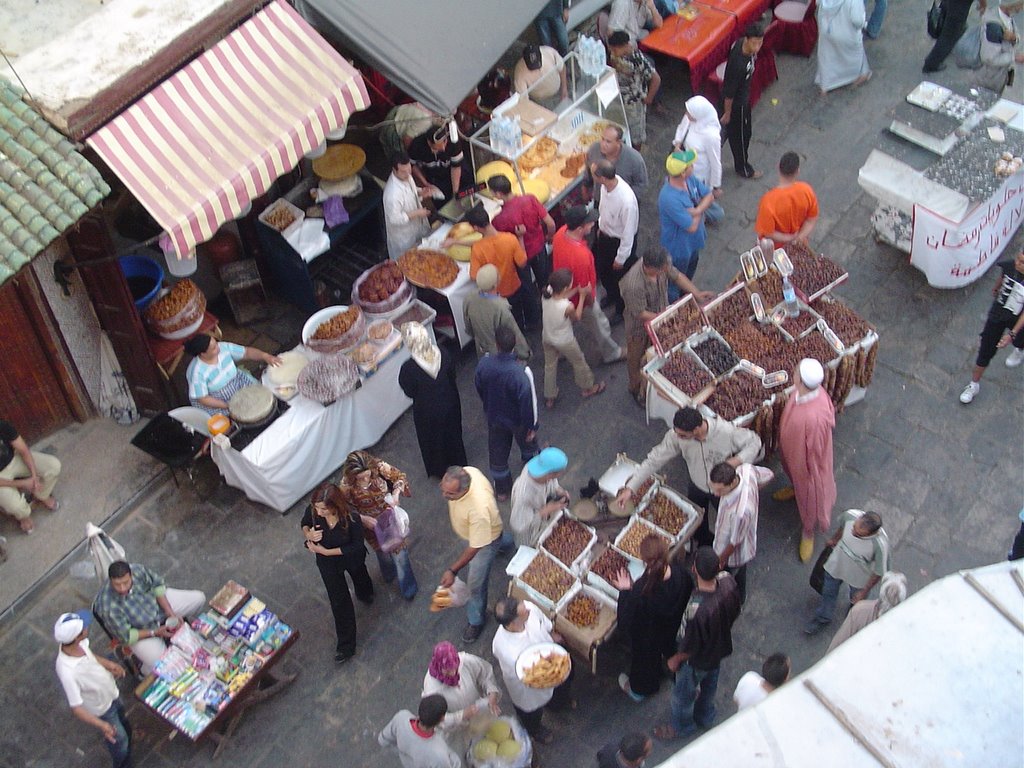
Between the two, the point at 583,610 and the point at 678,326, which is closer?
the point at 583,610

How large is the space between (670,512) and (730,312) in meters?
2.05

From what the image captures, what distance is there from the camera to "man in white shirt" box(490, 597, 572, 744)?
6.43 meters

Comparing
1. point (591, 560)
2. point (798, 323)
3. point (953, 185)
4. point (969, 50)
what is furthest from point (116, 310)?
point (969, 50)

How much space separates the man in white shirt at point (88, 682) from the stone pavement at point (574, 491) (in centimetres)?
59

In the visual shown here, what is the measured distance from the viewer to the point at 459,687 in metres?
6.36

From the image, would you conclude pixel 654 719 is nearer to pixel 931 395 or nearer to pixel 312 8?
pixel 931 395

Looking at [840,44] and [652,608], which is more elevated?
[840,44]

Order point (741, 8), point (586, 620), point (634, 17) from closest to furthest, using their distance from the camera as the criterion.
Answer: point (586, 620), point (634, 17), point (741, 8)

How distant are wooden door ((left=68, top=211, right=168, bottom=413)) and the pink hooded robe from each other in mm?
5498

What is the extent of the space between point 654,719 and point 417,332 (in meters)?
3.46

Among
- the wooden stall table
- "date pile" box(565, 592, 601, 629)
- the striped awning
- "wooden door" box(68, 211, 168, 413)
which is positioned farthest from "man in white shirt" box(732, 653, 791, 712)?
"wooden door" box(68, 211, 168, 413)

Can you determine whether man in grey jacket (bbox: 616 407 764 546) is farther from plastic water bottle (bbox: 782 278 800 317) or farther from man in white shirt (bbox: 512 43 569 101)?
man in white shirt (bbox: 512 43 569 101)

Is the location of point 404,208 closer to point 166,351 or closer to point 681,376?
point 166,351

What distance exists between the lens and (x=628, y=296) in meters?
8.86
